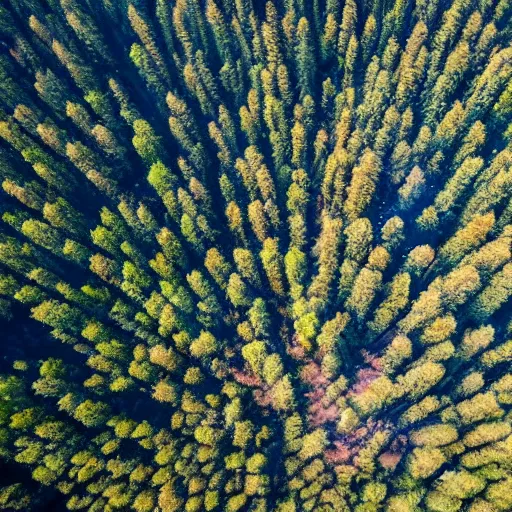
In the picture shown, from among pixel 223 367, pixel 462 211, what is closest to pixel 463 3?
pixel 462 211

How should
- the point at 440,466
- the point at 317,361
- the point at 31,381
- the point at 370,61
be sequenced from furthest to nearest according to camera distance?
the point at 370,61 → the point at 317,361 → the point at 31,381 → the point at 440,466

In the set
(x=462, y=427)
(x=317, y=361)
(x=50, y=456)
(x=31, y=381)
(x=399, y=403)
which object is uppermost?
(x=31, y=381)

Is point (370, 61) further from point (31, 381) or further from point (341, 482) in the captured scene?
point (31, 381)

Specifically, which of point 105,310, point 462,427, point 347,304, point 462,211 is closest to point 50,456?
point 105,310

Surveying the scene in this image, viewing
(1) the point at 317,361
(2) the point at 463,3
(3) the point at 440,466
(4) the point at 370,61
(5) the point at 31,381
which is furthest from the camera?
(4) the point at 370,61

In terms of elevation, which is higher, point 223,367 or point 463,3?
point 463,3

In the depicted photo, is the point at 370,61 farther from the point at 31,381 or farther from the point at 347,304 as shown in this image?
the point at 31,381

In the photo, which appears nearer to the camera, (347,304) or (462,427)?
(462,427)
